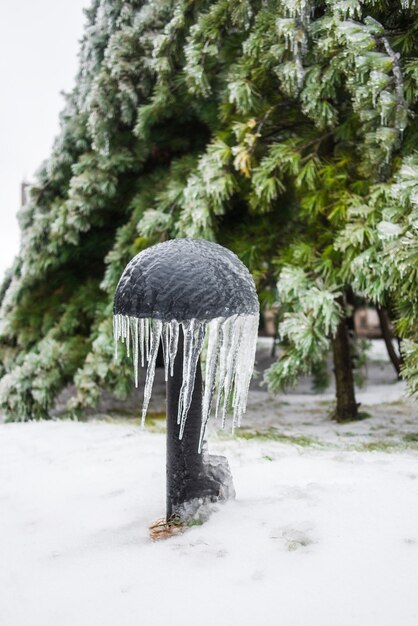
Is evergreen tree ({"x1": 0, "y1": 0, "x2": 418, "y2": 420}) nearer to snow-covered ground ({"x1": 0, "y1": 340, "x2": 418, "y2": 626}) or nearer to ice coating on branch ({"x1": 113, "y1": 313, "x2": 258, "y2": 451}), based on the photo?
snow-covered ground ({"x1": 0, "y1": 340, "x2": 418, "y2": 626})

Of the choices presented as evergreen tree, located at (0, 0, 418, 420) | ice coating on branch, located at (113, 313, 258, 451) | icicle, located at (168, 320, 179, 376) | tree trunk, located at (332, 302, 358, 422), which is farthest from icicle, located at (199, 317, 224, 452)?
tree trunk, located at (332, 302, 358, 422)

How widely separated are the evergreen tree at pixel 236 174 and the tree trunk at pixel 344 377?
0.06ft

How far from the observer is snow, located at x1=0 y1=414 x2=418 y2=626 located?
153 centimetres

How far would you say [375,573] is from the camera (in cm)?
162

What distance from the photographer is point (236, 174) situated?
422cm

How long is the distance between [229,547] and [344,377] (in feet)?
10.3

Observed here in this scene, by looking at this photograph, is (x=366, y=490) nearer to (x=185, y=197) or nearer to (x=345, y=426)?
(x=345, y=426)

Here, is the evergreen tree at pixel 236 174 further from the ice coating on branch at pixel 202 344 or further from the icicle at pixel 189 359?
the icicle at pixel 189 359

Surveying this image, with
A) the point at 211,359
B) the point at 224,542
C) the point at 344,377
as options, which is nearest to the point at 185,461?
the point at 224,542

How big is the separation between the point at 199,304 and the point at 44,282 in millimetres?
4354

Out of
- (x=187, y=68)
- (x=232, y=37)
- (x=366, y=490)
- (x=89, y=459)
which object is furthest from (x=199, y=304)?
(x=232, y=37)

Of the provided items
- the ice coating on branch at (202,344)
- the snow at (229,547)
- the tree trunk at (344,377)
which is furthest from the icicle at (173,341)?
the tree trunk at (344,377)

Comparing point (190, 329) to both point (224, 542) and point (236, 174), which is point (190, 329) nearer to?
point (224, 542)

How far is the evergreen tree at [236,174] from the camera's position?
3156mm
